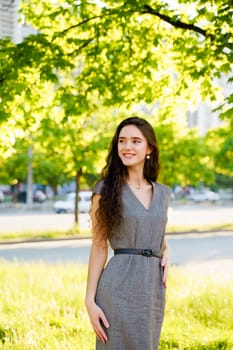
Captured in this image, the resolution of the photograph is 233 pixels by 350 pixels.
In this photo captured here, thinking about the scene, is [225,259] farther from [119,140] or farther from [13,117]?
[119,140]

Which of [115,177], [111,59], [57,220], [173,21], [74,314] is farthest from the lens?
[57,220]

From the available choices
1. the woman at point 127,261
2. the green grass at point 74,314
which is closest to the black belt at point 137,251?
the woman at point 127,261

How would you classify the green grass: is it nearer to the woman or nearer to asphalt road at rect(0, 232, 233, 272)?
the woman

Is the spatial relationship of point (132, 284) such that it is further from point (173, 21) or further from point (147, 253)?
point (173, 21)

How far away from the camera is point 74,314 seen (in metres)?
7.61

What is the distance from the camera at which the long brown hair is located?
3449 mm

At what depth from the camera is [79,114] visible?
9078mm

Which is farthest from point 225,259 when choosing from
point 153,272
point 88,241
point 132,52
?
point 153,272

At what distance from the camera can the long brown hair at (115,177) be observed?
136 inches

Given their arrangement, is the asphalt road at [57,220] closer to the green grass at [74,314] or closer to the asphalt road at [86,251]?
the asphalt road at [86,251]

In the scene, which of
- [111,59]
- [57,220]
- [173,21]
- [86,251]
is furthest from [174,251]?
[57,220]

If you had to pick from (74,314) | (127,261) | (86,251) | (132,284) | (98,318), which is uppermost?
(127,261)

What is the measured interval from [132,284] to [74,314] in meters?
4.33

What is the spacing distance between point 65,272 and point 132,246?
804 centimetres
